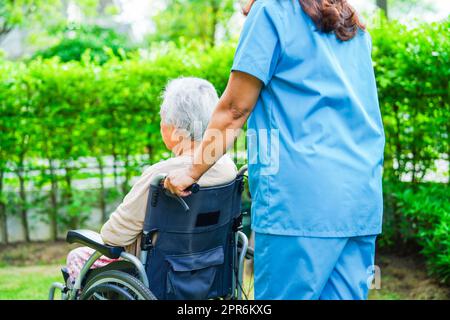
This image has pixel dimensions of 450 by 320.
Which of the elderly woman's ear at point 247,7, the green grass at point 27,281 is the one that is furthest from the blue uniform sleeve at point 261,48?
the green grass at point 27,281

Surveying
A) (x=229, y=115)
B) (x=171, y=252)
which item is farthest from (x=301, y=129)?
(x=171, y=252)

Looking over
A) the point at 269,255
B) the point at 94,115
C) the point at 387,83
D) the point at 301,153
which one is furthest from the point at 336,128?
the point at 94,115

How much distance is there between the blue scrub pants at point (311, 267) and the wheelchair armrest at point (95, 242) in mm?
725

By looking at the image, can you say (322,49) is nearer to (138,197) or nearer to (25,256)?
(138,197)

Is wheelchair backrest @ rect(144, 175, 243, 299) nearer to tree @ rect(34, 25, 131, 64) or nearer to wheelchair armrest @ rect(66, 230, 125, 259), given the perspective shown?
wheelchair armrest @ rect(66, 230, 125, 259)

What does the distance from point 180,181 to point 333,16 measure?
755 mm

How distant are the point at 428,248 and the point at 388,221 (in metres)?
0.77

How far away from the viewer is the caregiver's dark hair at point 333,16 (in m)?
1.98

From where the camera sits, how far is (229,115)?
6.61 feet

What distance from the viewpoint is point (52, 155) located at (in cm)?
569

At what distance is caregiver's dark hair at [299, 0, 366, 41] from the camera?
6.48 feet

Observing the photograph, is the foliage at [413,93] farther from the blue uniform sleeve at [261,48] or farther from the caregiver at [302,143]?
the blue uniform sleeve at [261,48]

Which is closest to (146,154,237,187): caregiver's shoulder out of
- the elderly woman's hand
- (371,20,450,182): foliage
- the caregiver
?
the elderly woman's hand

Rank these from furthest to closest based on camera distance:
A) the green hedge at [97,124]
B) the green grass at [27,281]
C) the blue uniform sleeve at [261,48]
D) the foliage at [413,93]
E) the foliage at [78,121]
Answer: the foliage at [78,121]
the green hedge at [97,124]
the foliage at [413,93]
the green grass at [27,281]
the blue uniform sleeve at [261,48]
